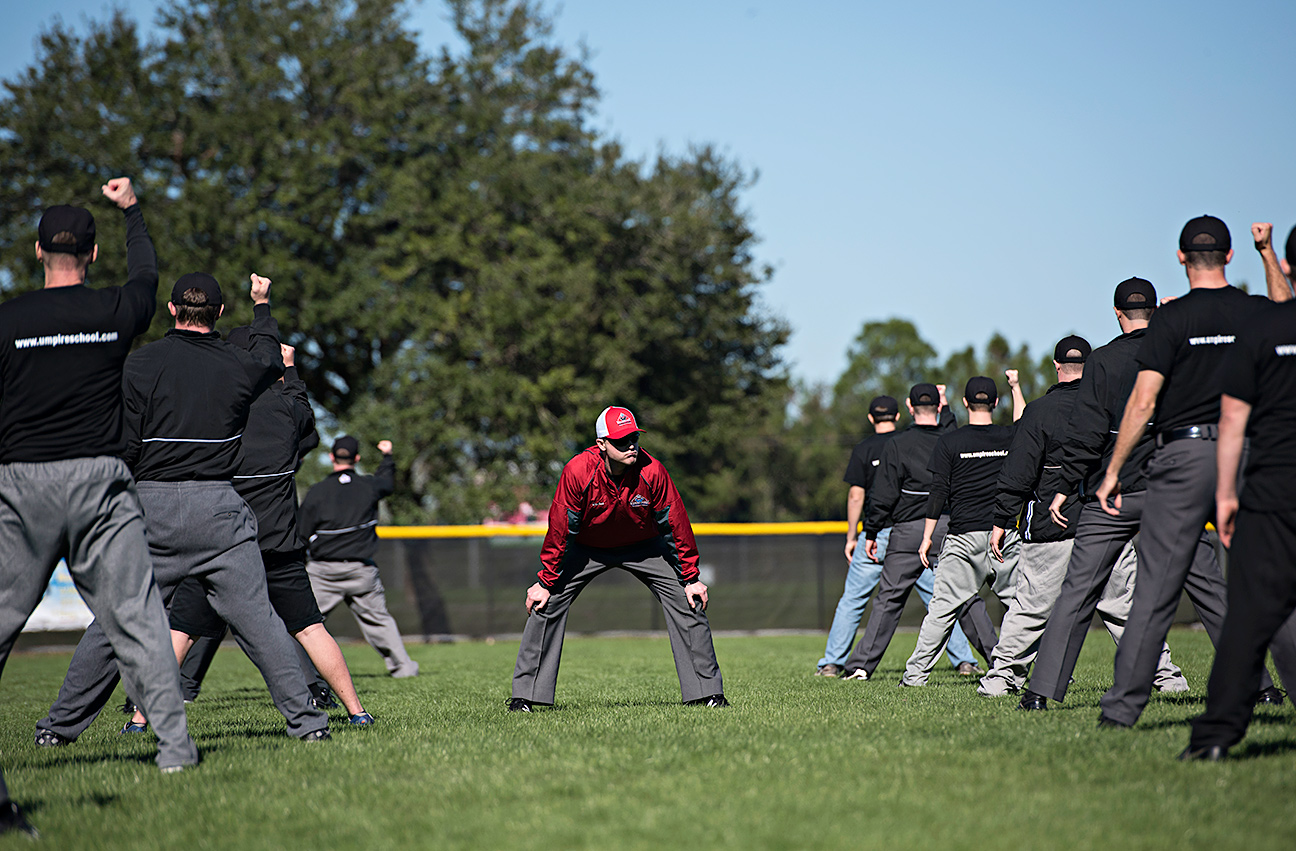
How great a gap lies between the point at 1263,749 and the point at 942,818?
75.0 inches

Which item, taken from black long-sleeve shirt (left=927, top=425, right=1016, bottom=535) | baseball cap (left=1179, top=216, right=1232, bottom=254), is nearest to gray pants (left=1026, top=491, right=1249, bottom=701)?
baseball cap (left=1179, top=216, right=1232, bottom=254)

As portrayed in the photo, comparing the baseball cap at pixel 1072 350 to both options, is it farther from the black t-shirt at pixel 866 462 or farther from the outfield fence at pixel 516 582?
the outfield fence at pixel 516 582

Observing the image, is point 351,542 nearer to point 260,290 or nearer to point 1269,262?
point 260,290

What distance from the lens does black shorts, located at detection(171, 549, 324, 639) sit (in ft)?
21.8

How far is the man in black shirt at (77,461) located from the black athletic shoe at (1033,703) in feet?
14.6

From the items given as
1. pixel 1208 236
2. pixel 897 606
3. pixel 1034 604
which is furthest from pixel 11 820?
pixel 897 606

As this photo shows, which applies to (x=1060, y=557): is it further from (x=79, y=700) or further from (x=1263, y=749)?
(x=79, y=700)

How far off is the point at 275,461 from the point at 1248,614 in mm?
5725

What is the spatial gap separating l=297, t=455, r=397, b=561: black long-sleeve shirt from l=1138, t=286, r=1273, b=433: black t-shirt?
317 inches

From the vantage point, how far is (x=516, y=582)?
704 inches

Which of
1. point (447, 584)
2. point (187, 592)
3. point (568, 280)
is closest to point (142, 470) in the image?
point (187, 592)

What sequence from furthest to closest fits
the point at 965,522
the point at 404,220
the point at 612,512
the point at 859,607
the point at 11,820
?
the point at 404,220
the point at 859,607
the point at 965,522
the point at 612,512
the point at 11,820

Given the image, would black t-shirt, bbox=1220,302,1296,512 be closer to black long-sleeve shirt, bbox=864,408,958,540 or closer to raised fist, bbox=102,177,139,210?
raised fist, bbox=102,177,139,210

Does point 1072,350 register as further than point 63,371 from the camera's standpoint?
Yes
